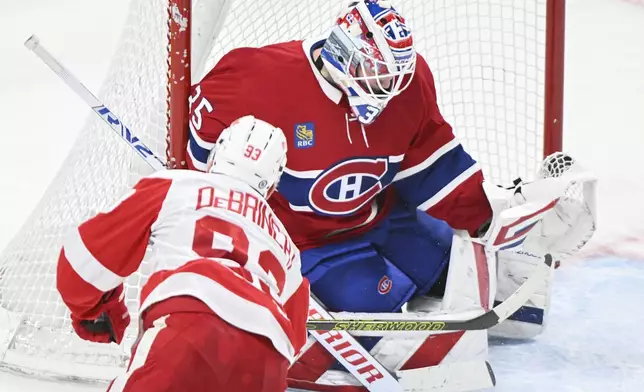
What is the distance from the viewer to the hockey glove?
1899 millimetres

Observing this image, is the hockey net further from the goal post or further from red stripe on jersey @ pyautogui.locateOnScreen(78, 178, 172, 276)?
red stripe on jersey @ pyautogui.locateOnScreen(78, 178, 172, 276)

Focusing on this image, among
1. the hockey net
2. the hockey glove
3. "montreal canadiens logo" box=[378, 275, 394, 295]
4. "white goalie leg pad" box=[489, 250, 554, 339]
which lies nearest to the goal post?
the hockey net

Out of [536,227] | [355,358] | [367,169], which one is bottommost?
[536,227]

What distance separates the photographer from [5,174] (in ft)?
11.3

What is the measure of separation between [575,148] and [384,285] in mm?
1585

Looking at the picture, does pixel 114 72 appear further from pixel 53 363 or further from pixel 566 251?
pixel 566 251

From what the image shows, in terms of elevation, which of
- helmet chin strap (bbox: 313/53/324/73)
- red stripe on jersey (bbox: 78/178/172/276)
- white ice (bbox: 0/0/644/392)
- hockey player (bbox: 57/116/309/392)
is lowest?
white ice (bbox: 0/0/644/392)

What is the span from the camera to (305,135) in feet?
7.49

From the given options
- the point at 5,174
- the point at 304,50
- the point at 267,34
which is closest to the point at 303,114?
the point at 304,50

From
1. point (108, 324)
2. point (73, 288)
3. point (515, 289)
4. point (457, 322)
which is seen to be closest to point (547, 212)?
point (515, 289)

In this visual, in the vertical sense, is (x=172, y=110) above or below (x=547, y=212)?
above

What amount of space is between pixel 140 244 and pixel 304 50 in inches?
30.2

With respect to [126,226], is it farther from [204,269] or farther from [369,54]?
[369,54]

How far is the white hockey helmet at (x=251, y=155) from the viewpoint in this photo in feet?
5.68
